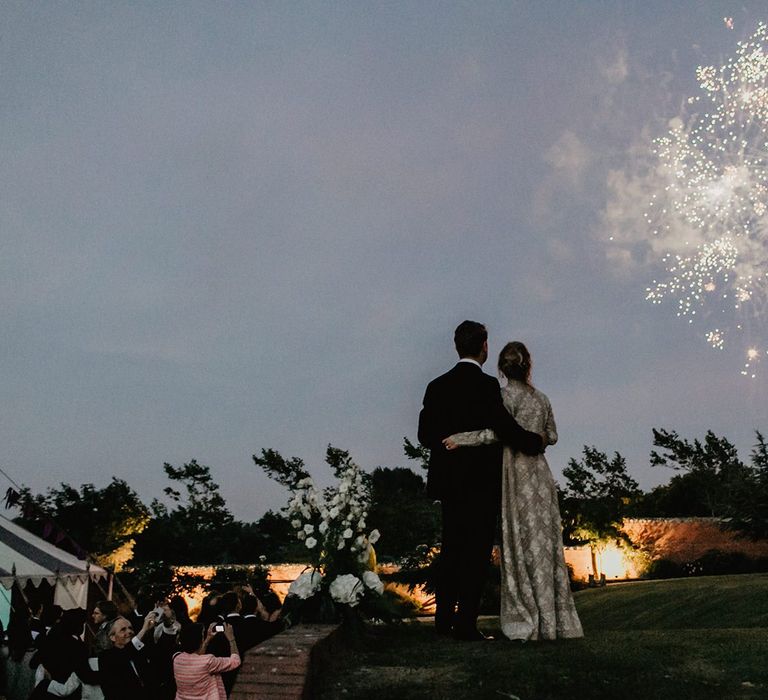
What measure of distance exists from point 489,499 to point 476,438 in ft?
1.41

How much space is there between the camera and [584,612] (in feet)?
54.3

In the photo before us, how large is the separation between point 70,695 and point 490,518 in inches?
140

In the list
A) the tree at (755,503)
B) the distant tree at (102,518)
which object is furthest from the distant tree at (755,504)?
the distant tree at (102,518)

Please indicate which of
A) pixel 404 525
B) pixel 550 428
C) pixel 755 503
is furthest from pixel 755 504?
pixel 550 428

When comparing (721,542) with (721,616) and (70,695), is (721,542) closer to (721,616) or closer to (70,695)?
(721,616)

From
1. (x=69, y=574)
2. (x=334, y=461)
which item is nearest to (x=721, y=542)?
(x=334, y=461)

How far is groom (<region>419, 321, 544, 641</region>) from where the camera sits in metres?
4.87

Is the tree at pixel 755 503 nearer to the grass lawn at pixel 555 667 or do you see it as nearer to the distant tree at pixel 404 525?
the distant tree at pixel 404 525

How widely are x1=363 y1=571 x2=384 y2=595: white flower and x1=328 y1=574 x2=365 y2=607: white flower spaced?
0.09 metres

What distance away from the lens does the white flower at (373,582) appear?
503cm

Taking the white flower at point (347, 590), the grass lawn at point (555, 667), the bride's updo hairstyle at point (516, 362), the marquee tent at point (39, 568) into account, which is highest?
the bride's updo hairstyle at point (516, 362)

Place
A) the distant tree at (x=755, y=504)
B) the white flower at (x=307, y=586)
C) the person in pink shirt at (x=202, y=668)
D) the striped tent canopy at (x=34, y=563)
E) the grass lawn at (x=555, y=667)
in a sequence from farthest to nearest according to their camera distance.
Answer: the distant tree at (x=755, y=504) → the striped tent canopy at (x=34, y=563) → the white flower at (x=307, y=586) → the person in pink shirt at (x=202, y=668) → the grass lawn at (x=555, y=667)

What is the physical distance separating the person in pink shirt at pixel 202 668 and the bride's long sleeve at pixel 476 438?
6.44 ft

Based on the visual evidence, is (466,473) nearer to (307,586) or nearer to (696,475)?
(307,586)
